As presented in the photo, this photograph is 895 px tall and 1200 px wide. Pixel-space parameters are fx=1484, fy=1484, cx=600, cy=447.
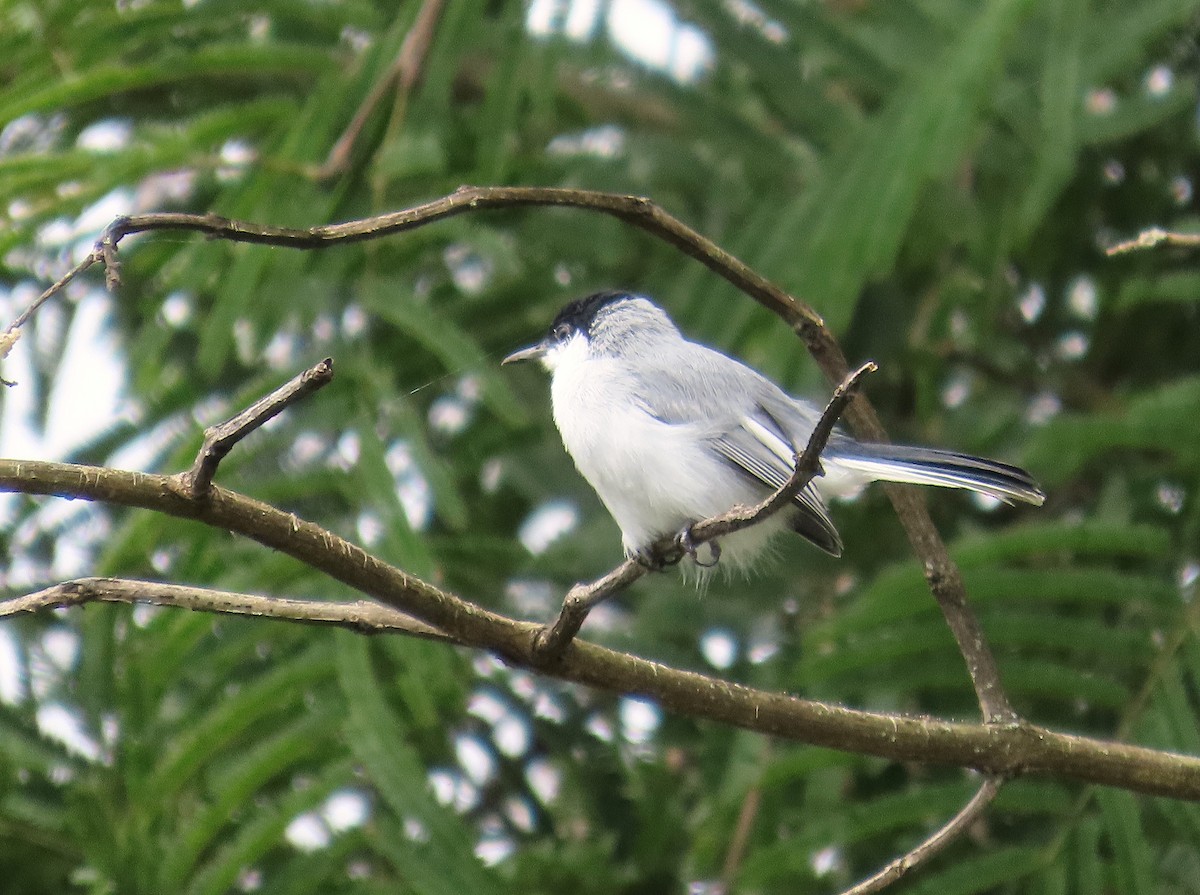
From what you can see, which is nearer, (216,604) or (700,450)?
(216,604)

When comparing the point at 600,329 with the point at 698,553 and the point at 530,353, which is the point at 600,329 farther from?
the point at 698,553

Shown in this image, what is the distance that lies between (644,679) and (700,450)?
29.3 inches

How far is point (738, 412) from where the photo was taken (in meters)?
2.60

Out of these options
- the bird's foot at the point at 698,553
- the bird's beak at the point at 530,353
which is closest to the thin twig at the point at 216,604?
the bird's foot at the point at 698,553

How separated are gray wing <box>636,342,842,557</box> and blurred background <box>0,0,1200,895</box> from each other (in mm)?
162

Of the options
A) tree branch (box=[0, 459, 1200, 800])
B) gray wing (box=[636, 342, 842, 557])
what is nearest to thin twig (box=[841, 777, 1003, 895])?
tree branch (box=[0, 459, 1200, 800])

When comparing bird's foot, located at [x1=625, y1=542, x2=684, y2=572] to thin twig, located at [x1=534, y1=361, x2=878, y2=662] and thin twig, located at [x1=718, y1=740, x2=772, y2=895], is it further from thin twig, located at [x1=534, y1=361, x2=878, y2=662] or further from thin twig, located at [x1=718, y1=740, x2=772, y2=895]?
thin twig, located at [x1=718, y1=740, x2=772, y2=895]

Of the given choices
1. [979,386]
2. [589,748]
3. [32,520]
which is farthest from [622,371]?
[979,386]

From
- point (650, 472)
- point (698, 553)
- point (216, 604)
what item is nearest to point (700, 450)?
point (650, 472)

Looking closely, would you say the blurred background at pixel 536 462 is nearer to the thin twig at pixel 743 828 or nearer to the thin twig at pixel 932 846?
the thin twig at pixel 743 828

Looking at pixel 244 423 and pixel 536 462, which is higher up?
pixel 536 462

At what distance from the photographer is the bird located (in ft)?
7.91

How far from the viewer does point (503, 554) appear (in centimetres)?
317

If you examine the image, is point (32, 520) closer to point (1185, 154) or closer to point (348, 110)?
point (348, 110)
